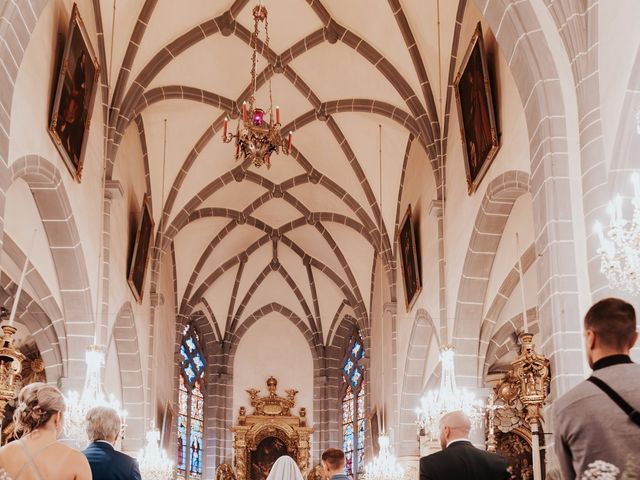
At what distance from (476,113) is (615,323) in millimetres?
8611

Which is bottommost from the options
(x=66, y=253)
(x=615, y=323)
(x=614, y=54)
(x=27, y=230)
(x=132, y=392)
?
(x=615, y=323)

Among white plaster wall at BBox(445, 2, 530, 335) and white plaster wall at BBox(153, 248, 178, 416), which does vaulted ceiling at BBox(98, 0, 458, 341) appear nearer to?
white plaster wall at BBox(445, 2, 530, 335)

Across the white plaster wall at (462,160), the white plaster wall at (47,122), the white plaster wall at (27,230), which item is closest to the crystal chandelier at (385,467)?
the white plaster wall at (462,160)

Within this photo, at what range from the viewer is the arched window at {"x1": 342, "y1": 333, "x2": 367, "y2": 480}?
2339 cm

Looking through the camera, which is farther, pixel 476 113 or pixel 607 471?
pixel 476 113

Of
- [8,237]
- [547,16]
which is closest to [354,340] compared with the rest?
[8,237]

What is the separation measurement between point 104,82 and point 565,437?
11.4 meters

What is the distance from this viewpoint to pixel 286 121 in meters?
17.2

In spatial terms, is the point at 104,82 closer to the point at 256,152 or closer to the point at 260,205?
the point at 256,152

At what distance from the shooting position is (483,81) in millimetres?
10852

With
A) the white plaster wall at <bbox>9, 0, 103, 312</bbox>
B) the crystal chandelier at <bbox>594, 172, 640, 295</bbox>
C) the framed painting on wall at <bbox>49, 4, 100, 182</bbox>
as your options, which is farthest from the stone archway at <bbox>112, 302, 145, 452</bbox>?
the crystal chandelier at <bbox>594, 172, 640, 295</bbox>

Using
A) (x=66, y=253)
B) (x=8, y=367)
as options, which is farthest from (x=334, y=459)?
(x=66, y=253)

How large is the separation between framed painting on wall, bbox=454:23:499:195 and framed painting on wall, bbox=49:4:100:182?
4.82m

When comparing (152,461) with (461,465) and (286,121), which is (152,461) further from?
(461,465)
